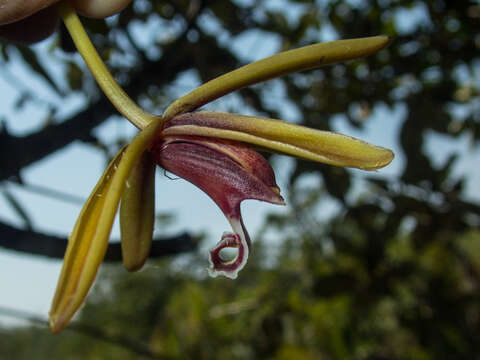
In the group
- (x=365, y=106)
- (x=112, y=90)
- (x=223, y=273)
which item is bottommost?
(x=365, y=106)

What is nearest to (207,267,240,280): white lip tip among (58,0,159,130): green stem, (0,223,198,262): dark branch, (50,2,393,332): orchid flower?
(50,2,393,332): orchid flower

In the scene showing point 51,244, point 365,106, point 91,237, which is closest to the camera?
point 91,237

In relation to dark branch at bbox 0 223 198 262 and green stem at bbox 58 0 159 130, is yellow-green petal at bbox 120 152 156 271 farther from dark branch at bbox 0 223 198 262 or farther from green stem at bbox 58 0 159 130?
dark branch at bbox 0 223 198 262

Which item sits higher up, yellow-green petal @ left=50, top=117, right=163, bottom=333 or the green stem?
the green stem

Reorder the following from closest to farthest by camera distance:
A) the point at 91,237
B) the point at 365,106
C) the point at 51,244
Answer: the point at 91,237, the point at 51,244, the point at 365,106

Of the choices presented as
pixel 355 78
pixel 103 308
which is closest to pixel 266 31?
pixel 355 78

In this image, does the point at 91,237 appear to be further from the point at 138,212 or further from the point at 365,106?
the point at 365,106

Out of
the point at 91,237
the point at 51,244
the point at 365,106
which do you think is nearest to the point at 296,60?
the point at 91,237

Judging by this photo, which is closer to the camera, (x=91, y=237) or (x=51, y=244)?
(x=91, y=237)
